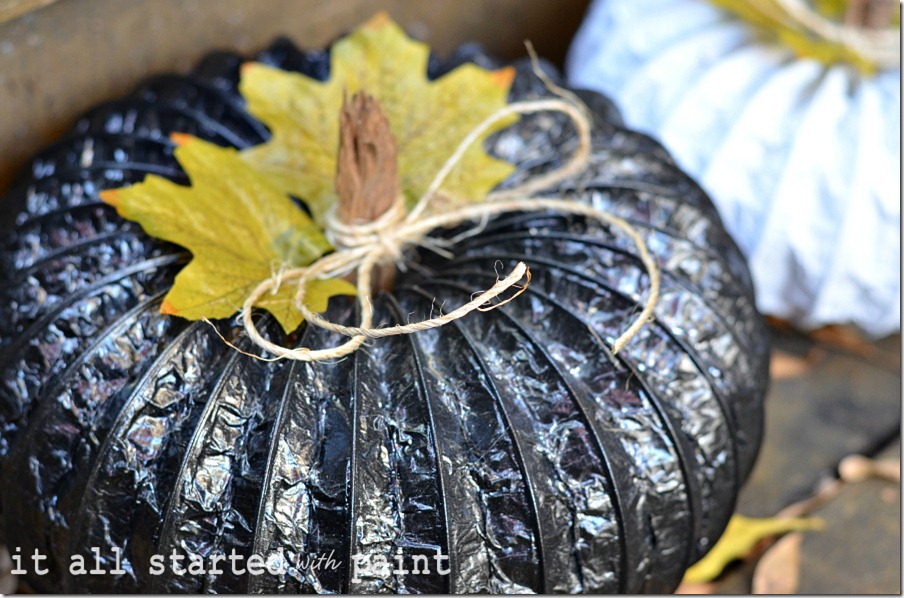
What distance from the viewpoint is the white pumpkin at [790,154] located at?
57.4 inches

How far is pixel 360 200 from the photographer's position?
101 centimetres

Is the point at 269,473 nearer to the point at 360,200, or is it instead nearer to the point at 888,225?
the point at 360,200

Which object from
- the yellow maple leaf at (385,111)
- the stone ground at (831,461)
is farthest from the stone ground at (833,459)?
the yellow maple leaf at (385,111)

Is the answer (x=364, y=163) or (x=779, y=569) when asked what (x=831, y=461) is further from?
(x=364, y=163)

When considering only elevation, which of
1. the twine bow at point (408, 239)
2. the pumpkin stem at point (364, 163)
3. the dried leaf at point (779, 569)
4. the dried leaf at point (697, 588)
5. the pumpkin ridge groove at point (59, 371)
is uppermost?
the pumpkin stem at point (364, 163)

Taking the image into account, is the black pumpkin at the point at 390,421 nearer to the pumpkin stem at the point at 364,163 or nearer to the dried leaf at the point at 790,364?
the pumpkin stem at the point at 364,163

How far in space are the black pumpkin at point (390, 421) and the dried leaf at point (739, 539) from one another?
9.5 inches

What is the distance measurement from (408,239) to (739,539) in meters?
0.68

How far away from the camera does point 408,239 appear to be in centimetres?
107

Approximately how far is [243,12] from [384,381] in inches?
30.8

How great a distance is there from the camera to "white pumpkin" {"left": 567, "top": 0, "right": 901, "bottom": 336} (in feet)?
4.78

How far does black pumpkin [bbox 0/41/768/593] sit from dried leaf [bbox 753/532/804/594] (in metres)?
0.26

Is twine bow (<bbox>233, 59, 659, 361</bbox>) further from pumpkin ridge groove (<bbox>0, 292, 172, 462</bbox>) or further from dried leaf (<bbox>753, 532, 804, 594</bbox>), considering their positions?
dried leaf (<bbox>753, 532, 804, 594</bbox>)

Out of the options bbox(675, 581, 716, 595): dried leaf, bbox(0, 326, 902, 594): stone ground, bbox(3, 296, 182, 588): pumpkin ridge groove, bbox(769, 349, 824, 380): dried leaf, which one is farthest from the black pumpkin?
bbox(769, 349, 824, 380): dried leaf
